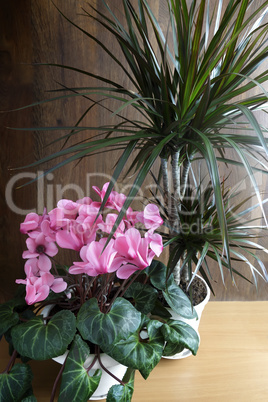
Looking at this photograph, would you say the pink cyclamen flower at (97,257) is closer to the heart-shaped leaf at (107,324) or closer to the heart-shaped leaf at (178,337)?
the heart-shaped leaf at (107,324)

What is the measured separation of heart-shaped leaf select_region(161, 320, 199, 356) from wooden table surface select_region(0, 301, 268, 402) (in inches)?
6.9

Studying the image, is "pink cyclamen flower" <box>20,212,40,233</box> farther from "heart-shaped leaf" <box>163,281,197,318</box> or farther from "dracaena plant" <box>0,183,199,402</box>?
"heart-shaped leaf" <box>163,281,197,318</box>

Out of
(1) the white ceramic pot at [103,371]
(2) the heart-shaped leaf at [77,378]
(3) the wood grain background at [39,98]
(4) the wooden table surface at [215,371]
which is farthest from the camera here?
(3) the wood grain background at [39,98]

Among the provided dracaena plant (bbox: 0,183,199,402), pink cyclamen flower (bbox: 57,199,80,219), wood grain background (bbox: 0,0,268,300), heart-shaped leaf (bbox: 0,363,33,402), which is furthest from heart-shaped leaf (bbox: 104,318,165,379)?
wood grain background (bbox: 0,0,268,300)

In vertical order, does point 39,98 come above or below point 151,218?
above

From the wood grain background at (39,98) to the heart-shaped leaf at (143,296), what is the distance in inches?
16.9

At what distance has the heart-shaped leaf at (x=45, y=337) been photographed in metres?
0.77

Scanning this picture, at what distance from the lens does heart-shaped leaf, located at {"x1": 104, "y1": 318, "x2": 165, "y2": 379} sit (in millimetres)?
795

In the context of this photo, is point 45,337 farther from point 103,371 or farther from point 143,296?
point 143,296

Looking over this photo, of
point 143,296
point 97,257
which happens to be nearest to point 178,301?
point 143,296

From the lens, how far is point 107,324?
0.78 m

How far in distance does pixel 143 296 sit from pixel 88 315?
0.21 m

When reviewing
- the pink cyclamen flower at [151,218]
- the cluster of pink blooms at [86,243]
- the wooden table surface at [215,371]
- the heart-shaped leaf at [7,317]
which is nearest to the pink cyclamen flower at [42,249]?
the cluster of pink blooms at [86,243]

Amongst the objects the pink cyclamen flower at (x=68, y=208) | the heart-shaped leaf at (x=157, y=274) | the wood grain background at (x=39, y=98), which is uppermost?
the wood grain background at (x=39, y=98)
